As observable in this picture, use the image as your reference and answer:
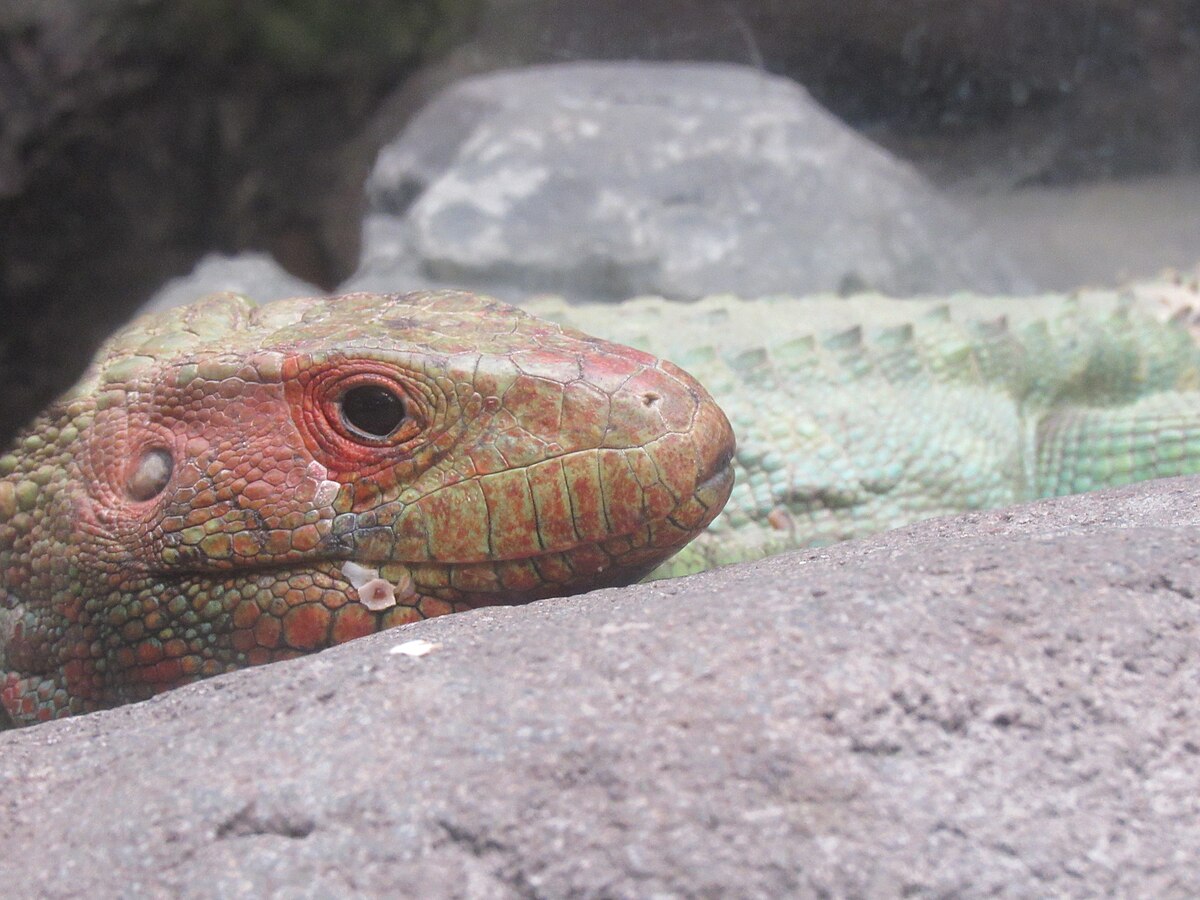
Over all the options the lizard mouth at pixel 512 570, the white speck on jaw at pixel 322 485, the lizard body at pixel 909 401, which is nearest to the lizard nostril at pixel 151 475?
the white speck on jaw at pixel 322 485

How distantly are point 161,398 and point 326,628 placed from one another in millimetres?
785

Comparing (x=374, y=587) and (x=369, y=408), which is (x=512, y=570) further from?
(x=369, y=408)

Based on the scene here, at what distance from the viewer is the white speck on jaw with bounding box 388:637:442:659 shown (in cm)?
232

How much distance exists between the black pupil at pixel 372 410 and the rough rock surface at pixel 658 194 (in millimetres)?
5404

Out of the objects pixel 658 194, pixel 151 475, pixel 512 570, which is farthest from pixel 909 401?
pixel 658 194

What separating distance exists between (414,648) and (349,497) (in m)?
0.65

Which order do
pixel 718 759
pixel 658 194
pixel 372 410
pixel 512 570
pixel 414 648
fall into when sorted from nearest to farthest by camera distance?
pixel 718 759
pixel 414 648
pixel 512 570
pixel 372 410
pixel 658 194

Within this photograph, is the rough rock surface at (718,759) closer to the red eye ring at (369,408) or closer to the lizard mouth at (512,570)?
the lizard mouth at (512,570)

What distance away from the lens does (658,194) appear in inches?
363

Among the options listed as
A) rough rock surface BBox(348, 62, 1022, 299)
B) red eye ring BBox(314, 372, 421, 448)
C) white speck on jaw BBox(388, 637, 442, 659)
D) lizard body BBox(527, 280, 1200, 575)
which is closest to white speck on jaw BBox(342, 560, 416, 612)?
red eye ring BBox(314, 372, 421, 448)

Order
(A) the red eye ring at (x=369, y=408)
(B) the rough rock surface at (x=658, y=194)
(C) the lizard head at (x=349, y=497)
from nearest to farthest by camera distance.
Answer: (C) the lizard head at (x=349, y=497), (A) the red eye ring at (x=369, y=408), (B) the rough rock surface at (x=658, y=194)

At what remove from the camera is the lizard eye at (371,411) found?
2938 millimetres

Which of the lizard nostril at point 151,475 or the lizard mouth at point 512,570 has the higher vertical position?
the lizard nostril at point 151,475

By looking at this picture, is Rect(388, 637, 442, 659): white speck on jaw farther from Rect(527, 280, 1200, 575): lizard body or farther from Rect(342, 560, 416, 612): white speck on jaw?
Rect(527, 280, 1200, 575): lizard body
